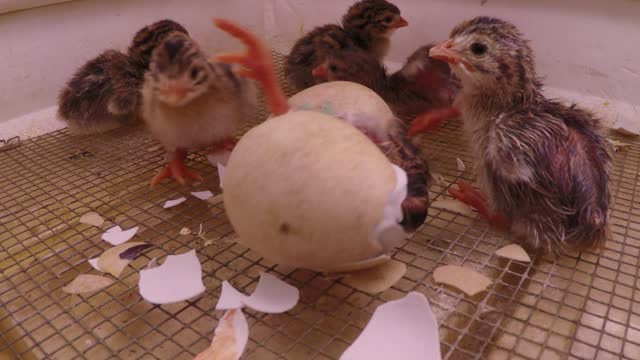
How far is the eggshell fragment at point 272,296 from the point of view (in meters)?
1.10

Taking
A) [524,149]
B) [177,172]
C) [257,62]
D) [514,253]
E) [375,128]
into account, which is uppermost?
[257,62]

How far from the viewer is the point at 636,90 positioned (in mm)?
1875

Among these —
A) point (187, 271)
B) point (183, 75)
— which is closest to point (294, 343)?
point (187, 271)

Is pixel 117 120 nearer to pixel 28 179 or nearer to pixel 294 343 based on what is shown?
pixel 28 179

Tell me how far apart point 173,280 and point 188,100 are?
0.53 metres

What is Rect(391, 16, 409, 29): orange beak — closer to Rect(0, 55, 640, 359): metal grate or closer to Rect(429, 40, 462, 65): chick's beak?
Rect(429, 40, 462, 65): chick's beak

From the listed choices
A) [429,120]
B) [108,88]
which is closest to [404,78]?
[429,120]

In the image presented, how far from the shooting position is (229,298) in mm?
1141

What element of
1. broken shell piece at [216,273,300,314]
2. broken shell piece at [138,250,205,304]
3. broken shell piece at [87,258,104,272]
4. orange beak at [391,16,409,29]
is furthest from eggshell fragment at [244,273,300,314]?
orange beak at [391,16,409,29]

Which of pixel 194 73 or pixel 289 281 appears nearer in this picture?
pixel 289 281

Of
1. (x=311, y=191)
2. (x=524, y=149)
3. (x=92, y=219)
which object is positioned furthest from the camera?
(x=92, y=219)

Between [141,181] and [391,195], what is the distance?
3.44 ft

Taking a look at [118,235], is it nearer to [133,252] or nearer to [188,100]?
[133,252]

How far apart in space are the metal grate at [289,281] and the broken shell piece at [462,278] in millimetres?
21
